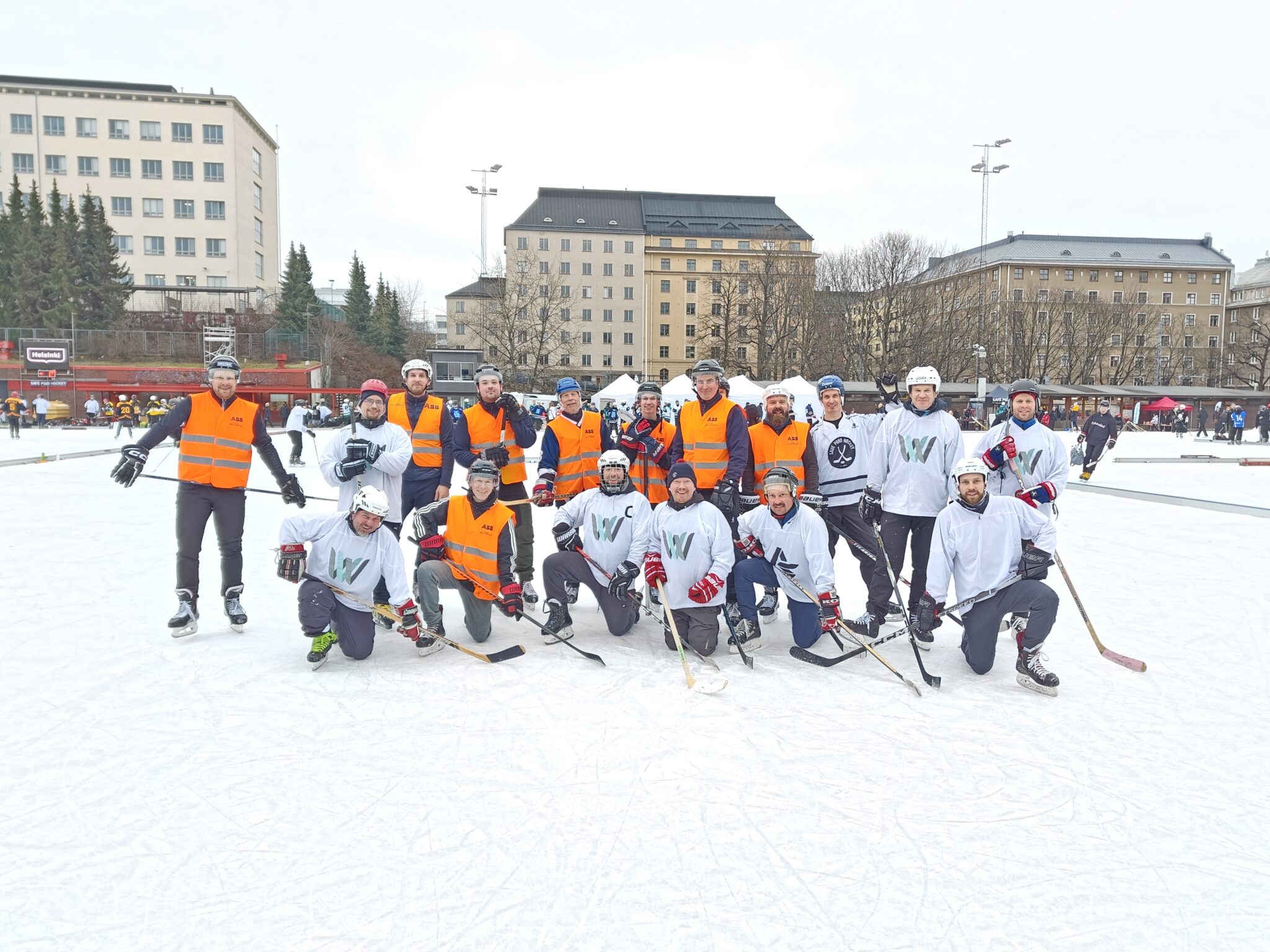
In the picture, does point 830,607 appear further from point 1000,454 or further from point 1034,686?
point 1000,454

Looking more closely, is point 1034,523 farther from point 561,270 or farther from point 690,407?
point 561,270

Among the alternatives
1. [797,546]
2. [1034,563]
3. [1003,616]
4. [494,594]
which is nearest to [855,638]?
[797,546]

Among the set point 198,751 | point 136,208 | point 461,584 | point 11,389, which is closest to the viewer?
point 198,751

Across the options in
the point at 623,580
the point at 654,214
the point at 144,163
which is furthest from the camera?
the point at 654,214

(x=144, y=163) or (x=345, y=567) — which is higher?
(x=144, y=163)

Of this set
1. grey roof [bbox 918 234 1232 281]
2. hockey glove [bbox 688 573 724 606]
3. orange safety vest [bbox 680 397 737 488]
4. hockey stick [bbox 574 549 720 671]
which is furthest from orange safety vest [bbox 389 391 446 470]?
grey roof [bbox 918 234 1232 281]

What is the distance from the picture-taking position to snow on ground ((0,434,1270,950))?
217 centimetres

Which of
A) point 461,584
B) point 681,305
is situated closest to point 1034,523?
point 461,584

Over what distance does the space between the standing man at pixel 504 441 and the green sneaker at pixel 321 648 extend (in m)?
1.48

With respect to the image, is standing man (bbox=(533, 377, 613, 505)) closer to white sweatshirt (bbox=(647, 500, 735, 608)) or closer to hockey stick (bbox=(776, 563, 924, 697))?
white sweatshirt (bbox=(647, 500, 735, 608))

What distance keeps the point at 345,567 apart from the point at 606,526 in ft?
5.08

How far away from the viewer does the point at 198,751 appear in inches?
124

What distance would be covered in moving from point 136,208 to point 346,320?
14.3 meters

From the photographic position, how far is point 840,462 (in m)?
5.29
